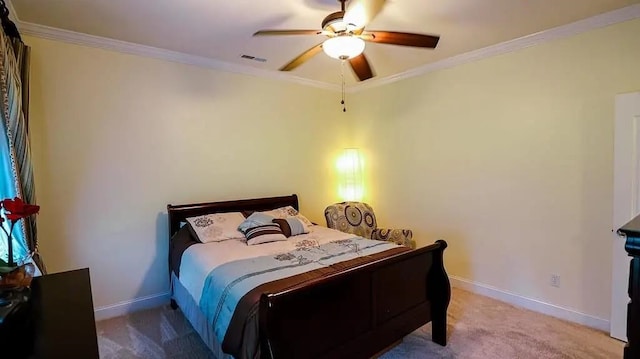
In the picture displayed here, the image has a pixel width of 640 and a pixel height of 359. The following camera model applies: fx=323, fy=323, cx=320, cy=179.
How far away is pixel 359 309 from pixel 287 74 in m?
3.20

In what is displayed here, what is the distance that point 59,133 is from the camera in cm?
289

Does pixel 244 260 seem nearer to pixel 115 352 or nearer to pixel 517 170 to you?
pixel 115 352

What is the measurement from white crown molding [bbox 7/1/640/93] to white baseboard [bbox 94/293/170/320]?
248cm

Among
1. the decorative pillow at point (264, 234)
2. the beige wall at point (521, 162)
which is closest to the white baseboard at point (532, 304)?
the beige wall at point (521, 162)

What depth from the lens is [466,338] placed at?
2691mm

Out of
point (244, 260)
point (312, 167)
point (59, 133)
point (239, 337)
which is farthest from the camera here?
point (312, 167)

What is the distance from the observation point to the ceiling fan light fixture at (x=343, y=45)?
216 centimetres

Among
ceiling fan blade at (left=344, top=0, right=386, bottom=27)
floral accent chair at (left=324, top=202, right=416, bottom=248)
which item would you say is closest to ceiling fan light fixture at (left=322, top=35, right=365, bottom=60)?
ceiling fan blade at (left=344, top=0, right=386, bottom=27)

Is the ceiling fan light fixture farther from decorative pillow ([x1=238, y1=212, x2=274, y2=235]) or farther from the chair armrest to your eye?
the chair armrest

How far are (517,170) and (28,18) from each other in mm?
4559

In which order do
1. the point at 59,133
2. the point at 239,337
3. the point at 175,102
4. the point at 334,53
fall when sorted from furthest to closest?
the point at 175,102, the point at 59,133, the point at 334,53, the point at 239,337

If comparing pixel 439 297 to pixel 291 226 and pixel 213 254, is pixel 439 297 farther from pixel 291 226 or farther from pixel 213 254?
pixel 213 254

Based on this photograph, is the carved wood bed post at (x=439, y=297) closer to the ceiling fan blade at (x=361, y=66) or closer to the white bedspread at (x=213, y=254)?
the white bedspread at (x=213, y=254)

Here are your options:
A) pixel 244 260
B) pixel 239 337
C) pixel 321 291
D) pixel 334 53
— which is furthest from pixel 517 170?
pixel 239 337
